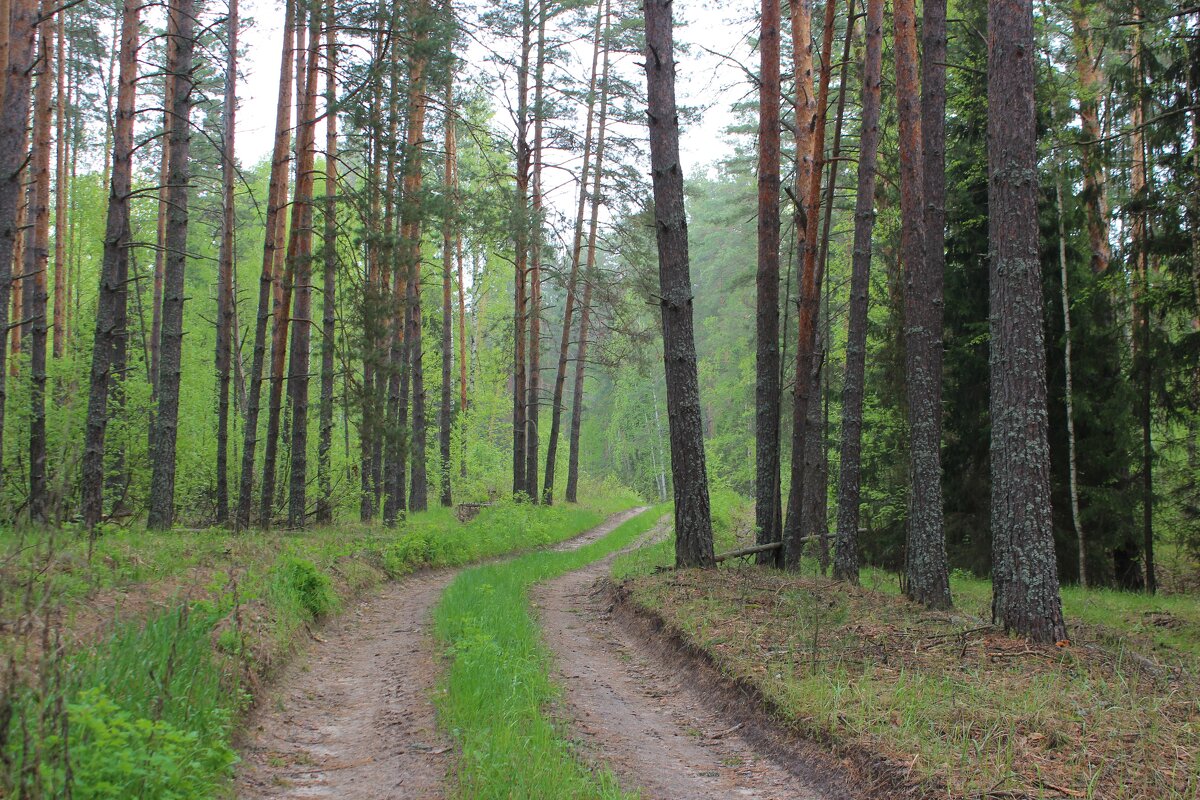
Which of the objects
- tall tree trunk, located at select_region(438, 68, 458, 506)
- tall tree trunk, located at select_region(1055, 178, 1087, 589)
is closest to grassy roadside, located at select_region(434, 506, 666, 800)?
tall tree trunk, located at select_region(1055, 178, 1087, 589)

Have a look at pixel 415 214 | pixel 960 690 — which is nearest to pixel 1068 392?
pixel 960 690

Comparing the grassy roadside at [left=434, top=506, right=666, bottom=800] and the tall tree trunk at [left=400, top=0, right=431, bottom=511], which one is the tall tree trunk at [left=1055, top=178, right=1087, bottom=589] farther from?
the tall tree trunk at [left=400, top=0, right=431, bottom=511]

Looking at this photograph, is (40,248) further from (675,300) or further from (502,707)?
(502,707)

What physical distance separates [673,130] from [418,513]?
15.1m

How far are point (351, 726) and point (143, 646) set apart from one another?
1527 mm

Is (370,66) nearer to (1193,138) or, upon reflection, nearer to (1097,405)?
(1193,138)

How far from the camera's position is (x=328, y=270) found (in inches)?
600

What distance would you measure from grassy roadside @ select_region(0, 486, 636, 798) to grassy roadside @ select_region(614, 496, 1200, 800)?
361 centimetres

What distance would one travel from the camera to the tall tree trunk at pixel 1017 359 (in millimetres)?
6652

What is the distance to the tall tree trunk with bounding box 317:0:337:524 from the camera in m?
14.0

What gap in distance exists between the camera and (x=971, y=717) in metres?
4.63

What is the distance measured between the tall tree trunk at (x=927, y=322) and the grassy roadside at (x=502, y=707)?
16.9 feet

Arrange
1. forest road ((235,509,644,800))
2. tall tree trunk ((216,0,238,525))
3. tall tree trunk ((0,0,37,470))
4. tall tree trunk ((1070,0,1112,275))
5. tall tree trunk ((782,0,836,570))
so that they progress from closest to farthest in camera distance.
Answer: forest road ((235,509,644,800)) < tall tree trunk ((0,0,37,470)) < tall tree trunk ((782,0,836,570)) < tall tree trunk ((1070,0,1112,275)) < tall tree trunk ((216,0,238,525))

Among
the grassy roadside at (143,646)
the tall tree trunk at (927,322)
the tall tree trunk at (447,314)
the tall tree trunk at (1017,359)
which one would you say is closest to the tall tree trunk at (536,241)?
the tall tree trunk at (447,314)
